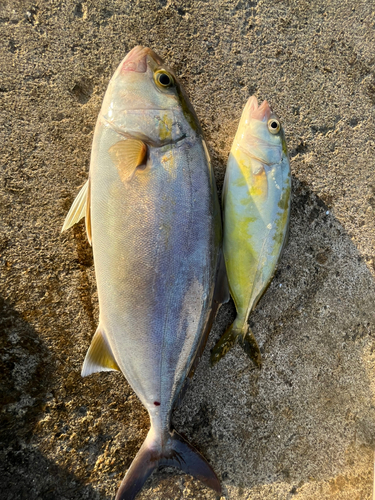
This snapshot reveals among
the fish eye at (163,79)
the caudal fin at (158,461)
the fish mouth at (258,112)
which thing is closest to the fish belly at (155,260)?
the caudal fin at (158,461)

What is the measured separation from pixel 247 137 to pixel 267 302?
0.91m

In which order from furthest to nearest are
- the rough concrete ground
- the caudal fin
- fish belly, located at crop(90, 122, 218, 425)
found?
the rough concrete ground → the caudal fin → fish belly, located at crop(90, 122, 218, 425)

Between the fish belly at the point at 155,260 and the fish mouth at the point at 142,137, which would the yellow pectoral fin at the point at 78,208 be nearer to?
the fish belly at the point at 155,260

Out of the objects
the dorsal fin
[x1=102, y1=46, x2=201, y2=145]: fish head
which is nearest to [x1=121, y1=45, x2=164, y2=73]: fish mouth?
[x1=102, y1=46, x2=201, y2=145]: fish head

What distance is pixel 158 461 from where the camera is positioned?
154 centimetres

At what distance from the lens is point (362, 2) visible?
2.13m

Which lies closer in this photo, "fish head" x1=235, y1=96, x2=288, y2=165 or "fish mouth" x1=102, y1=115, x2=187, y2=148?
"fish mouth" x1=102, y1=115, x2=187, y2=148

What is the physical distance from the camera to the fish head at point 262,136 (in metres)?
1.68

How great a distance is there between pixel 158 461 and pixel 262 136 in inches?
64.9

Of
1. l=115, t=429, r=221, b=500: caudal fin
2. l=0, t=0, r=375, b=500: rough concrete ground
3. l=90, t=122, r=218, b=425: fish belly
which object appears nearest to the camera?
l=90, t=122, r=218, b=425: fish belly

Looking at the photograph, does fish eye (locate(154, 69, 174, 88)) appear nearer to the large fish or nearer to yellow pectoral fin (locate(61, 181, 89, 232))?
the large fish

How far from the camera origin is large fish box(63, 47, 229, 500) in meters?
1.41

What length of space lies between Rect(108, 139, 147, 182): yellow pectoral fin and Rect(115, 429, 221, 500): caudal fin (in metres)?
1.18

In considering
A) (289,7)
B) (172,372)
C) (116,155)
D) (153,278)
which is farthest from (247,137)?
(172,372)
